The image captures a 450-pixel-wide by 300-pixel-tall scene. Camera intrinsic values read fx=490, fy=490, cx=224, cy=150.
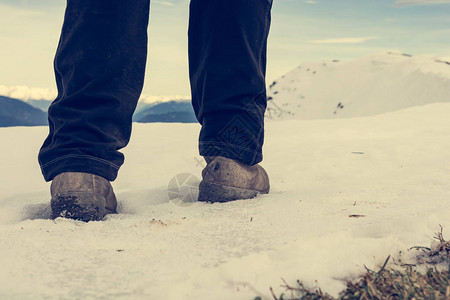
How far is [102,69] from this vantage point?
168 cm

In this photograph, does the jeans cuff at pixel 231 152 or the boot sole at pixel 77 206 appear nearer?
the boot sole at pixel 77 206

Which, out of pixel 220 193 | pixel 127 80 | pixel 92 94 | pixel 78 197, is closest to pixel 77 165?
pixel 78 197

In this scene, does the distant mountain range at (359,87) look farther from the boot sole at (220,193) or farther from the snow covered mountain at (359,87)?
the boot sole at (220,193)

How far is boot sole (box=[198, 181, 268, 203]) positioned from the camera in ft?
5.86

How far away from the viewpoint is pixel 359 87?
10562mm

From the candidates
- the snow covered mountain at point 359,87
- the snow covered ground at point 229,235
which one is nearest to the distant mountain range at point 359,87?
the snow covered mountain at point 359,87

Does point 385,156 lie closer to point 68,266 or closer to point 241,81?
point 241,81

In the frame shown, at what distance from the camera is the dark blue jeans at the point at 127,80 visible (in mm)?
1662

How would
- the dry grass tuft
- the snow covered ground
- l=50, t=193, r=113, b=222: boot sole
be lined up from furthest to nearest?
l=50, t=193, r=113, b=222: boot sole < the snow covered ground < the dry grass tuft

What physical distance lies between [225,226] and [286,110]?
9.84m

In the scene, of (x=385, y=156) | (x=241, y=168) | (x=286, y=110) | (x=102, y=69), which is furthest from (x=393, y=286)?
(x=286, y=110)

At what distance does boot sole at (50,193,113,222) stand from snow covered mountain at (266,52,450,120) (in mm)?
8181

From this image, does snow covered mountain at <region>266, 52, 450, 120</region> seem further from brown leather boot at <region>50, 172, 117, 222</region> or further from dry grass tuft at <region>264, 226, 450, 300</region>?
dry grass tuft at <region>264, 226, 450, 300</region>

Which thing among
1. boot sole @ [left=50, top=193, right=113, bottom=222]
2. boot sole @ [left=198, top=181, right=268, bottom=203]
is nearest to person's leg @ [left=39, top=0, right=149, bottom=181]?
boot sole @ [left=50, top=193, right=113, bottom=222]
